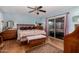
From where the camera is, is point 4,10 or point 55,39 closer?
point 4,10

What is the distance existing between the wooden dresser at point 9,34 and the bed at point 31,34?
2.9 inches

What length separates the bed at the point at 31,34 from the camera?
1761mm

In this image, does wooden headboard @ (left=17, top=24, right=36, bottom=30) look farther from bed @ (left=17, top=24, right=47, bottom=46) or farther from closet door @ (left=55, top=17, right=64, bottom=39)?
closet door @ (left=55, top=17, right=64, bottom=39)

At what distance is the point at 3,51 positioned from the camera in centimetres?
178

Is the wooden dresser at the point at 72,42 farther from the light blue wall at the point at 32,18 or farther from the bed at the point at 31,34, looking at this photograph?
the bed at the point at 31,34

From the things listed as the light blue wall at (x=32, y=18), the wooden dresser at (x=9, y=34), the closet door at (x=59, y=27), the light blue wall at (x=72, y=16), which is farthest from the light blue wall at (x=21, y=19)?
the light blue wall at (x=72, y=16)

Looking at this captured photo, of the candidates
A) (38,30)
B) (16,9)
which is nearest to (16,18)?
(16,9)

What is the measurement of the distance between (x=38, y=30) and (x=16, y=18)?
0.46 metres

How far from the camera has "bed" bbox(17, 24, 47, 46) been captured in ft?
5.78

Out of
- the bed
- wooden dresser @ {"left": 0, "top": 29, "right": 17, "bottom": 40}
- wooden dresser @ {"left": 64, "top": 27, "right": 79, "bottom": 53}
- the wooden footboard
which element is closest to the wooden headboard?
the bed

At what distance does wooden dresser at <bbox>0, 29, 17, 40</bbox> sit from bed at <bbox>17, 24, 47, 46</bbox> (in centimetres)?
7

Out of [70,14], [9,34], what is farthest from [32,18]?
[70,14]
